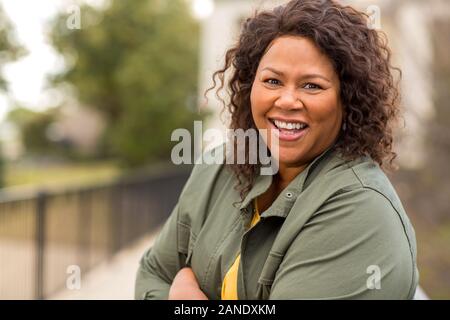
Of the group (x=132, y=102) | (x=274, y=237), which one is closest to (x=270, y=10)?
(x=274, y=237)

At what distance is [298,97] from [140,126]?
1685 centimetres

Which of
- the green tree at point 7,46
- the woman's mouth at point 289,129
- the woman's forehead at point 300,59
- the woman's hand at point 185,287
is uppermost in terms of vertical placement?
the green tree at point 7,46

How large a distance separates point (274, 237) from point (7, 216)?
390 centimetres

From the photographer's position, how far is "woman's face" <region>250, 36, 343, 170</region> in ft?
6.17

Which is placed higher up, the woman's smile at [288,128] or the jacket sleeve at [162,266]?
the woman's smile at [288,128]

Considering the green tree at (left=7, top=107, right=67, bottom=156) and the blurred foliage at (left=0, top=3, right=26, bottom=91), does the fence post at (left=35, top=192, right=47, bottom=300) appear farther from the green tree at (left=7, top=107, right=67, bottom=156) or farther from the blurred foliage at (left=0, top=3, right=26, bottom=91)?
the green tree at (left=7, top=107, right=67, bottom=156)

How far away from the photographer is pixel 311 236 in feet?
5.81

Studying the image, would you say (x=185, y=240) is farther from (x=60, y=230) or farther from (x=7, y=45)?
(x=7, y=45)

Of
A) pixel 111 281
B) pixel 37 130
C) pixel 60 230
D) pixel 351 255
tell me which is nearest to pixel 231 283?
pixel 351 255

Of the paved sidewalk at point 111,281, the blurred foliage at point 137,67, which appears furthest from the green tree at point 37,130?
the paved sidewalk at point 111,281

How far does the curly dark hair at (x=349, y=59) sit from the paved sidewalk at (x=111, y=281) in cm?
387

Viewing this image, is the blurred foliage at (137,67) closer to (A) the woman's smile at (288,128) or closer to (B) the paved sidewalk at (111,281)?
(B) the paved sidewalk at (111,281)

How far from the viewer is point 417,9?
46.2 feet

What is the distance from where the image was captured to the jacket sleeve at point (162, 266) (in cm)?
225
